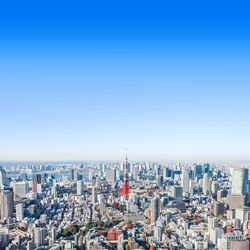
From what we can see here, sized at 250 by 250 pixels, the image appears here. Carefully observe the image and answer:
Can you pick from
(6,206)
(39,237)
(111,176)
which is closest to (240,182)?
(111,176)

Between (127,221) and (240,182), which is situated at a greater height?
(240,182)

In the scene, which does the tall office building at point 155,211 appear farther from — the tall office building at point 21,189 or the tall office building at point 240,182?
the tall office building at point 21,189

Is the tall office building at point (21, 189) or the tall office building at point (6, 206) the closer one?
the tall office building at point (6, 206)

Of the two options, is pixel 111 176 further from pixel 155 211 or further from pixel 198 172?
Result: pixel 155 211

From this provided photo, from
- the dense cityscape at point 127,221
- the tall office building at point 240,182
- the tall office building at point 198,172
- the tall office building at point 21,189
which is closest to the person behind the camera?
the dense cityscape at point 127,221

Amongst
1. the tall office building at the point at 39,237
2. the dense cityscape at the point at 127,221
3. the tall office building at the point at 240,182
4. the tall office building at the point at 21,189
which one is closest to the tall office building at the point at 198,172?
the dense cityscape at the point at 127,221

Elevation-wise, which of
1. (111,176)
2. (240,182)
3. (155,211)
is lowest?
(111,176)

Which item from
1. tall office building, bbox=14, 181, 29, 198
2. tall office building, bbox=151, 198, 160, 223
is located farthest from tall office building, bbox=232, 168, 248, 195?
tall office building, bbox=14, 181, 29, 198

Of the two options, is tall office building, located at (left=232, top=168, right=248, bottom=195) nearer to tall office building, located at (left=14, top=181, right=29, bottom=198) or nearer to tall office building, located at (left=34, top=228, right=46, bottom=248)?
tall office building, located at (left=34, top=228, right=46, bottom=248)
